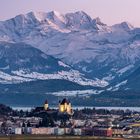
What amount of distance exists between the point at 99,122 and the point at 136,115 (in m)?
10.3

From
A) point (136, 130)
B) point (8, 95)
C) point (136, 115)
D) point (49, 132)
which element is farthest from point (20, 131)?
point (8, 95)

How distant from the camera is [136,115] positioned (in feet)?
449

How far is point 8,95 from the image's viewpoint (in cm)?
19900

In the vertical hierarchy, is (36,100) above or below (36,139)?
above

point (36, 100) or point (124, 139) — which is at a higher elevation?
point (36, 100)

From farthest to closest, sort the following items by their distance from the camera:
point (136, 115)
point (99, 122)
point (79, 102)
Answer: point (79, 102)
point (136, 115)
point (99, 122)

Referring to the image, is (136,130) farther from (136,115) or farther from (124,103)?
(124,103)

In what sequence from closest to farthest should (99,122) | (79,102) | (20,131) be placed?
1. (20,131)
2. (99,122)
3. (79,102)

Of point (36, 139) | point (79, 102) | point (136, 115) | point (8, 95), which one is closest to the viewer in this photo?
point (36, 139)

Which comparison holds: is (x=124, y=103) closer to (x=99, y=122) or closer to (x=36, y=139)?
(x=99, y=122)

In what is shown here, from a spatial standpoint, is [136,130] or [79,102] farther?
[79,102]

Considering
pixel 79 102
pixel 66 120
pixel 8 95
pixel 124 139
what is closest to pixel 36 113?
pixel 66 120

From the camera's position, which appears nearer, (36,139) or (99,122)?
(36,139)

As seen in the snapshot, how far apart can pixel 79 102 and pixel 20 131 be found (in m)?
69.5
